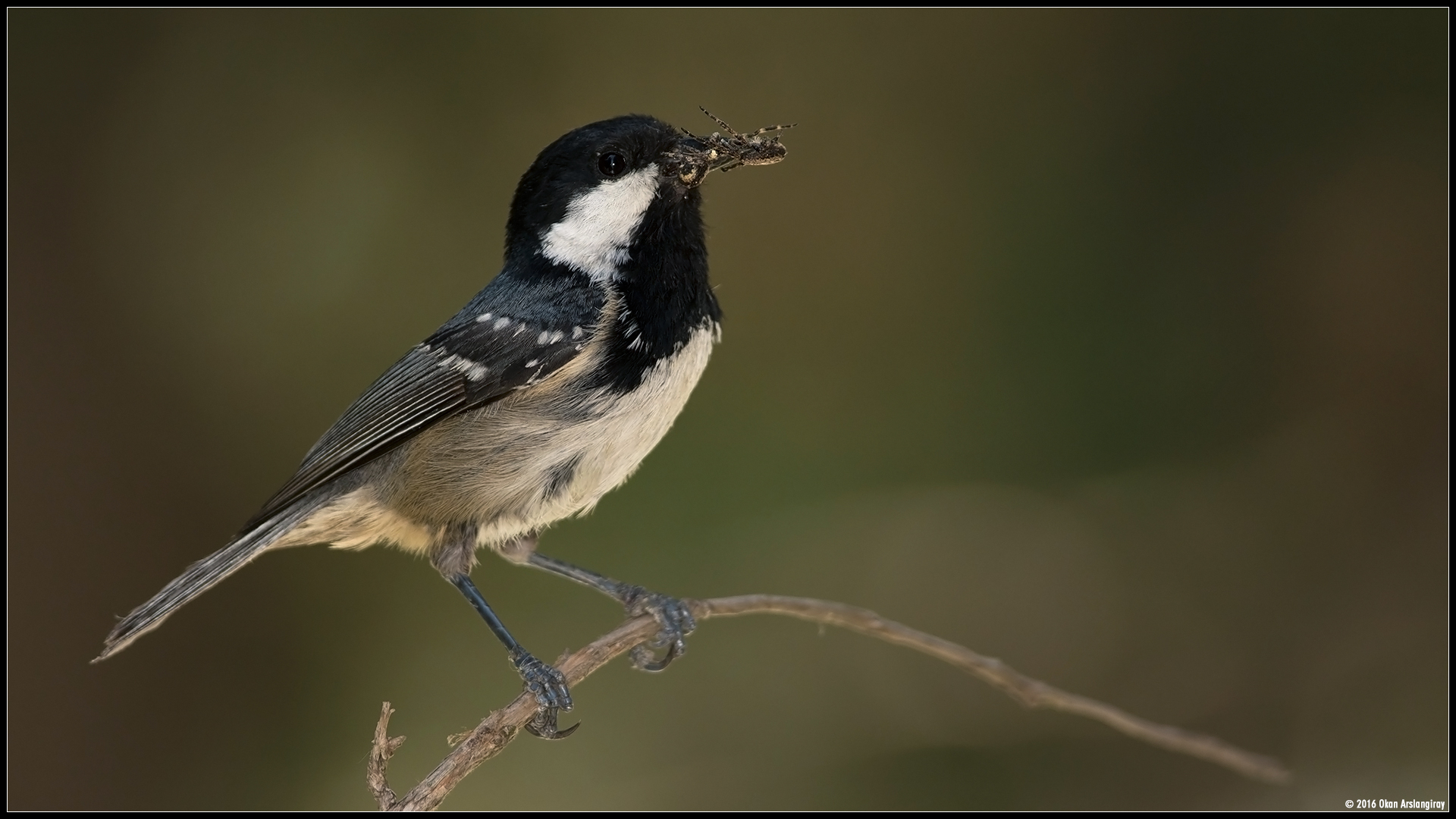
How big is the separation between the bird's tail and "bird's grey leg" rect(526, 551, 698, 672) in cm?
53

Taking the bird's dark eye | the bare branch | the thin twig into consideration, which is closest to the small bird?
the bird's dark eye

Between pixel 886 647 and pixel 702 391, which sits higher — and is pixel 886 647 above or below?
below

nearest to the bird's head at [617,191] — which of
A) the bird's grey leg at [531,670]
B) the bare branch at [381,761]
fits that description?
the bird's grey leg at [531,670]

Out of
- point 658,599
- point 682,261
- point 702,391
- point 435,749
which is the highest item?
point 702,391

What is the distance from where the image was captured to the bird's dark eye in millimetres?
2221

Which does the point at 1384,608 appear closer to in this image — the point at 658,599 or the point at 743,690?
the point at 743,690

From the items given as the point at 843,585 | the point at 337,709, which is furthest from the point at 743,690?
the point at 337,709

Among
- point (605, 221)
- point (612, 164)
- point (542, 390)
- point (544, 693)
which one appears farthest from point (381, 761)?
point (612, 164)

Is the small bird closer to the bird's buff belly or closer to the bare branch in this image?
the bird's buff belly

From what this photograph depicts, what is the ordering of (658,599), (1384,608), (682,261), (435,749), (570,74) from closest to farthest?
(682,261), (658,599), (435,749), (1384,608), (570,74)

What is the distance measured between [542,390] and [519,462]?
146 millimetres

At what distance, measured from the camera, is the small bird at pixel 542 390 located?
A: 205 centimetres

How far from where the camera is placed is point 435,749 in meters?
2.82

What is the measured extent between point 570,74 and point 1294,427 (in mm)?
2395
